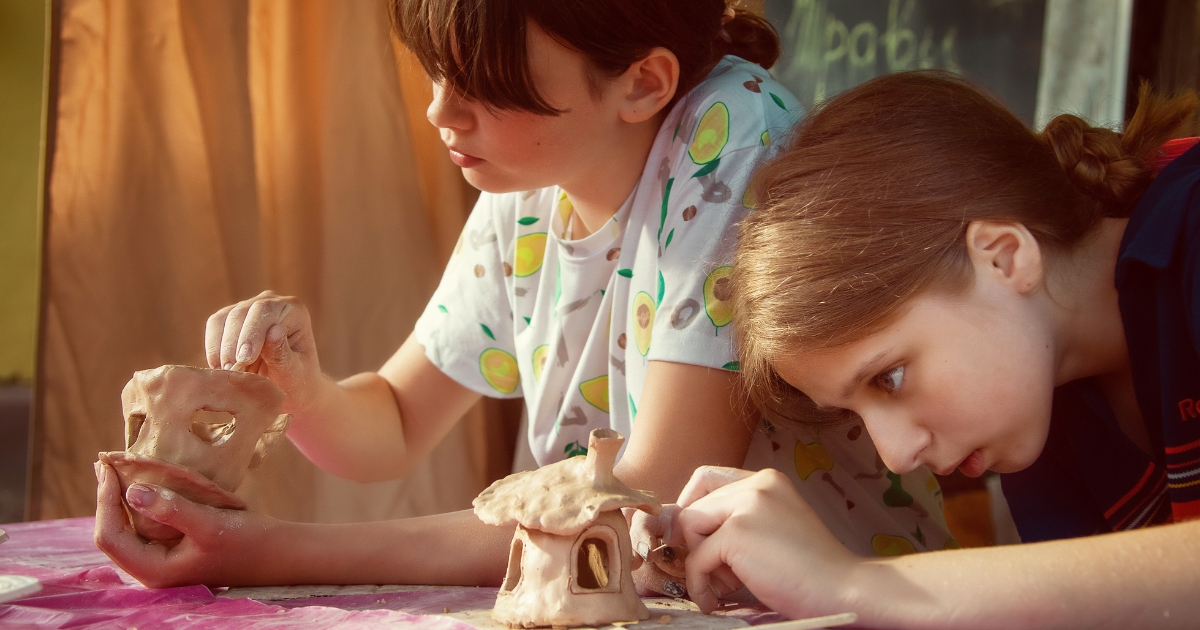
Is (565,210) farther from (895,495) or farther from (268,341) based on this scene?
(895,495)

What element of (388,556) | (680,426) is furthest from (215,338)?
(680,426)

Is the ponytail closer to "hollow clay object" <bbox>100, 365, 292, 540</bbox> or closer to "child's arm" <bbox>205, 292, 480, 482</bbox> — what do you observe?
"child's arm" <bbox>205, 292, 480, 482</bbox>

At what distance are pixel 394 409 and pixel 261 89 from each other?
91 centimetres

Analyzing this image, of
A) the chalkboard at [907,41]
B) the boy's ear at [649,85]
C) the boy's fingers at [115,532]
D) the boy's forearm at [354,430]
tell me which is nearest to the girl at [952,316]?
the boy's ear at [649,85]

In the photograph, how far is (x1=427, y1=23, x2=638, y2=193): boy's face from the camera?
116cm

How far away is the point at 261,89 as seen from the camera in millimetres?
2100

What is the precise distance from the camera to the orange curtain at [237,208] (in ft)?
6.26

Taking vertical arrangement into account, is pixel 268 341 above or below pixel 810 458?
above

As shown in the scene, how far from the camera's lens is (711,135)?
1213 millimetres

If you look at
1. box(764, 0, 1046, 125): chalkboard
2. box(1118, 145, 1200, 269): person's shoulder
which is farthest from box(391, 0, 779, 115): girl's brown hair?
box(764, 0, 1046, 125): chalkboard

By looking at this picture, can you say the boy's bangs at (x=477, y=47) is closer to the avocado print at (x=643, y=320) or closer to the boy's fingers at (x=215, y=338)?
the avocado print at (x=643, y=320)

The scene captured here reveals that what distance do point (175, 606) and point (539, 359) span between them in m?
0.68

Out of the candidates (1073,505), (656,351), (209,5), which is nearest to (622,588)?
(656,351)

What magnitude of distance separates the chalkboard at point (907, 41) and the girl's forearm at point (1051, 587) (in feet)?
5.59
